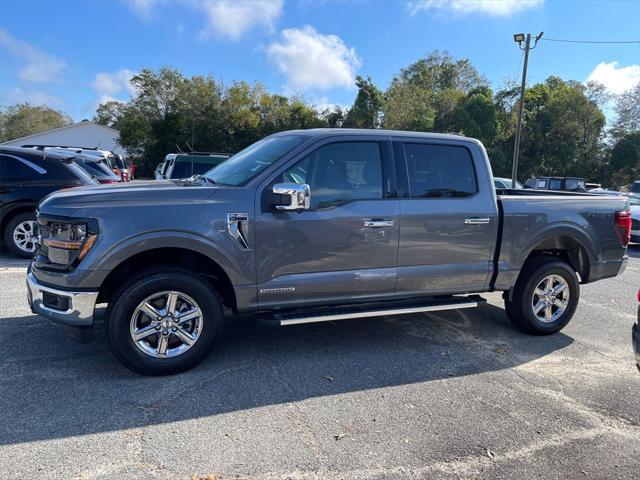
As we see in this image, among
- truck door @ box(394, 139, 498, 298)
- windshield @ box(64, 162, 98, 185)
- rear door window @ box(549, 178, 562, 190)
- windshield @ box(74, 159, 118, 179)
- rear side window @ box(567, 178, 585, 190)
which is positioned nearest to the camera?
truck door @ box(394, 139, 498, 298)

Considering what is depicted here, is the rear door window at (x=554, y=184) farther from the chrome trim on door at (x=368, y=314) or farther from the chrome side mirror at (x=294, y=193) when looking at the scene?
the chrome side mirror at (x=294, y=193)

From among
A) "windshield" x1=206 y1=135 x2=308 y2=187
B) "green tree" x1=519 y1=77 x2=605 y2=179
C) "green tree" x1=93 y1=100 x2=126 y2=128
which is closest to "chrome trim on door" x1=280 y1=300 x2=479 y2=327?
"windshield" x1=206 y1=135 x2=308 y2=187

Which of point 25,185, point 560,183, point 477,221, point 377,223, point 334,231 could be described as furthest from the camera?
point 560,183

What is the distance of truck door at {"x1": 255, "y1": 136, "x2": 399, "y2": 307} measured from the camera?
13.5 ft

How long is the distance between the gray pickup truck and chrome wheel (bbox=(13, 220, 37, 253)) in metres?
4.78

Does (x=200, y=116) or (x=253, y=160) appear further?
(x=200, y=116)

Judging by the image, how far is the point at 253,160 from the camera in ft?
14.9

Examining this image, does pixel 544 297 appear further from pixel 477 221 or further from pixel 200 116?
pixel 200 116

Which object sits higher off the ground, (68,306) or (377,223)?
(377,223)

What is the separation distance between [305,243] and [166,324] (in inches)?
51.2

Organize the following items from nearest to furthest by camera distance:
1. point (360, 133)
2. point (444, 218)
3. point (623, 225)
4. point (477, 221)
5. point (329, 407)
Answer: point (329, 407) → point (360, 133) → point (444, 218) → point (477, 221) → point (623, 225)

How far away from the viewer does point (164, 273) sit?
3.88m

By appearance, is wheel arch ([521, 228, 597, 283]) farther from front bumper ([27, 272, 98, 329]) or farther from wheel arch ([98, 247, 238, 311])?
front bumper ([27, 272, 98, 329])

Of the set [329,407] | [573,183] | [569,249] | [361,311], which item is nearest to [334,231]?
[361,311]
